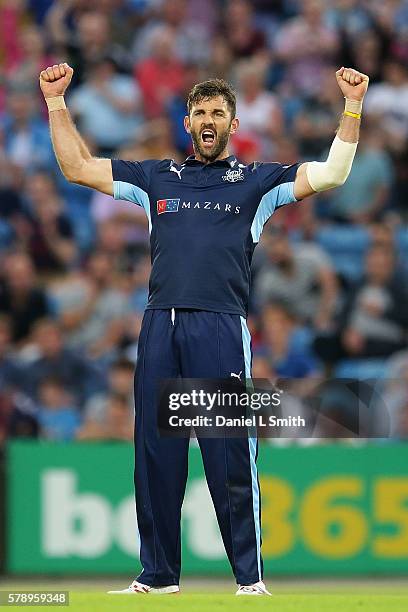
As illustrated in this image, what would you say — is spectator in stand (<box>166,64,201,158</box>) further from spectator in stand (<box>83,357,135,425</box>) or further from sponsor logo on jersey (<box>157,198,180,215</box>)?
sponsor logo on jersey (<box>157,198,180,215</box>)

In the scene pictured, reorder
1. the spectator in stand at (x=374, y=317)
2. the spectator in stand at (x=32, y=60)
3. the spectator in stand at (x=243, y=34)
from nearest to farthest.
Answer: the spectator in stand at (x=374, y=317) < the spectator in stand at (x=32, y=60) < the spectator in stand at (x=243, y=34)

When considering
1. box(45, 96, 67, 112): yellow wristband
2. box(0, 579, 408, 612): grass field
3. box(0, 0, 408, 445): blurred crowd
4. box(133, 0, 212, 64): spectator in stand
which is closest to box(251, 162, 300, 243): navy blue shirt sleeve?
box(45, 96, 67, 112): yellow wristband

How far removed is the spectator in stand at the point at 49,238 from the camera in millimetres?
13219

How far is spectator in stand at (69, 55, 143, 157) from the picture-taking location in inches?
551

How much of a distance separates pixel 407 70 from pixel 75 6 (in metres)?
3.31

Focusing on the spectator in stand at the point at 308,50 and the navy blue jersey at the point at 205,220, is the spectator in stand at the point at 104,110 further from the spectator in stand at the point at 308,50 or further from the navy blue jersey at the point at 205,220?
the navy blue jersey at the point at 205,220

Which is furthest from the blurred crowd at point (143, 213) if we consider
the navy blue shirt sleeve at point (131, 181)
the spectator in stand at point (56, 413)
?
the navy blue shirt sleeve at point (131, 181)

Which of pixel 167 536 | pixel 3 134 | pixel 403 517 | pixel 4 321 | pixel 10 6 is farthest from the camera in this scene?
pixel 10 6

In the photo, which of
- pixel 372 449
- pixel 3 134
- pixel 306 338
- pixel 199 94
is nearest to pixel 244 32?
pixel 3 134

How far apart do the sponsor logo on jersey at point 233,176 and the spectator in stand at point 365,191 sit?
296 inches

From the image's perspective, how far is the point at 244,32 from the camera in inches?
583

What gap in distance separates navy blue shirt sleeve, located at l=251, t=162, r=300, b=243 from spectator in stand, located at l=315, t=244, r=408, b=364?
6.19m

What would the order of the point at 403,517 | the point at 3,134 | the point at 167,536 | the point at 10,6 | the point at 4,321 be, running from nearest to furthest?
the point at 167,536, the point at 403,517, the point at 4,321, the point at 3,134, the point at 10,6

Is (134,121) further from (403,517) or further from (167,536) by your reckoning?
(167,536)
